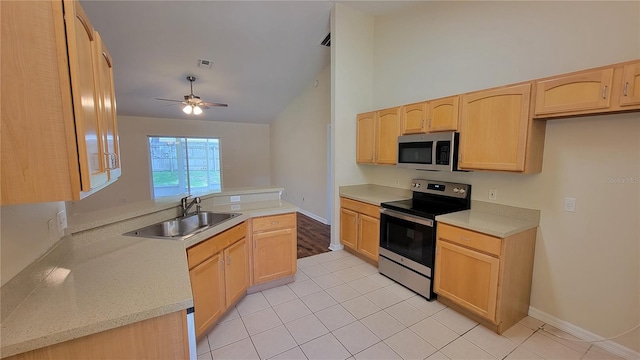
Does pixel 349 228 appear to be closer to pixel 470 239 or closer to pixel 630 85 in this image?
pixel 470 239

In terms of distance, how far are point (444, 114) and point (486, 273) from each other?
1.54 metres

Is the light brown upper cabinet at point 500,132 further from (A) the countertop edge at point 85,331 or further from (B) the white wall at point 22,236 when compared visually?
(B) the white wall at point 22,236

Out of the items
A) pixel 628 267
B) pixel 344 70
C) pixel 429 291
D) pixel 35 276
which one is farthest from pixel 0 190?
pixel 344 70

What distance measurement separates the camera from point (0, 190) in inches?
30.4

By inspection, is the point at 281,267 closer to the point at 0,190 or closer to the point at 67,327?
the point at 67,327

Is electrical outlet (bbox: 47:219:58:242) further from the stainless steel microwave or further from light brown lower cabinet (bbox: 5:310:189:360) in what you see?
the stainless steel microwave

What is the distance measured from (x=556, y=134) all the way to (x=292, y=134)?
5.16m

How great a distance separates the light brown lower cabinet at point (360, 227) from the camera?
3.28 metres

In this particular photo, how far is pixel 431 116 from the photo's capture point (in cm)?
281

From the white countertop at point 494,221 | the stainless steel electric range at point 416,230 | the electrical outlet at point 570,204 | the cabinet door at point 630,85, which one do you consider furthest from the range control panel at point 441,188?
the cabinet door at point 630,85

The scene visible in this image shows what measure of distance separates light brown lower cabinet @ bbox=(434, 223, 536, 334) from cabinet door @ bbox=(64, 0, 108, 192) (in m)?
2.53

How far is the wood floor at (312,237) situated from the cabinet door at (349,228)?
0.37 metres

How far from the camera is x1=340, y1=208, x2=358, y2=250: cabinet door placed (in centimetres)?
359

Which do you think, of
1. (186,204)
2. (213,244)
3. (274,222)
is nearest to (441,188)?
(274,222)
